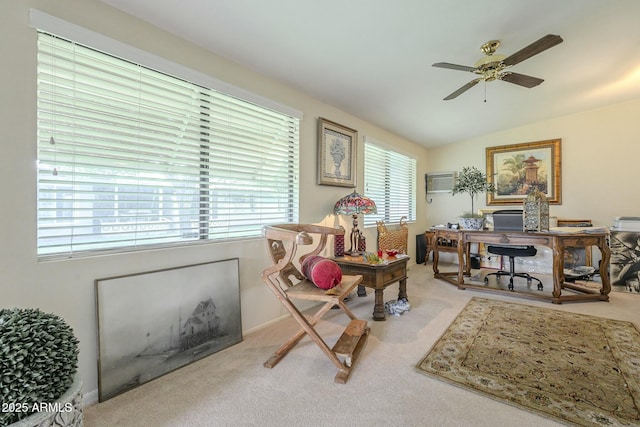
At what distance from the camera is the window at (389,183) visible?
4.29 metres

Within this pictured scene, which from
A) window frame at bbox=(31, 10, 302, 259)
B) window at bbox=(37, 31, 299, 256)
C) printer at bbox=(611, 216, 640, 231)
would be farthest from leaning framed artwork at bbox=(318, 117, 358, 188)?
printer at bbox=(611, 216, 640, 231)

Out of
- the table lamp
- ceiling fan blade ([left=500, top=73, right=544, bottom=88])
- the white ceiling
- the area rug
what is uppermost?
the white ceiling

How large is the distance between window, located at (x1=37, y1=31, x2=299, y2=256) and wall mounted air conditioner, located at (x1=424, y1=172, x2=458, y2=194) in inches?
170

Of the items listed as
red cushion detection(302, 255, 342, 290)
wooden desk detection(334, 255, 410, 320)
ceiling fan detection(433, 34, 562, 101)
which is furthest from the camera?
wooden desk detection(334, 255, 410, 320)

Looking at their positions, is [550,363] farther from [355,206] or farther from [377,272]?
[355,206]

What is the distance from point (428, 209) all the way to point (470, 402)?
4.83 metres

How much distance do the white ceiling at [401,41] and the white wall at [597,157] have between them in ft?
2.91

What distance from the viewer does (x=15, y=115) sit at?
4.72ft

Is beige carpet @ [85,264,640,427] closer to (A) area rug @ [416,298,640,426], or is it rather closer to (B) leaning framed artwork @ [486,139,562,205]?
(A) area rug @ [416,298,640,426]

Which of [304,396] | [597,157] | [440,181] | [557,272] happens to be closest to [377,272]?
[304,396]

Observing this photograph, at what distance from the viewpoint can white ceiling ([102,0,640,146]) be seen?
6.25 ft

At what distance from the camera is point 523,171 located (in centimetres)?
512

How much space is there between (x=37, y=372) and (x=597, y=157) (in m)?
6.66

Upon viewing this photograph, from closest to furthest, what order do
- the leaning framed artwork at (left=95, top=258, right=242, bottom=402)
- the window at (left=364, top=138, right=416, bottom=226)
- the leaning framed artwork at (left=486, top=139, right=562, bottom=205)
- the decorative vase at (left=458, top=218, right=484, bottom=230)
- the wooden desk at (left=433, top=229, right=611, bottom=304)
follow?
1. the leaning framed artwork at (left=95, top=258, right=242, bottom=402)
2. the wooden desk at (left=433, top=229, right=611, bottom=304)
3. the decorative vase at (left=458, top=218, right=484, bottom=230)
4. the window at (left=364, top=138, right=416, bottom=226)
5. the leaning framed artwork at (left=486, top=139, right=562, bottom=205)
